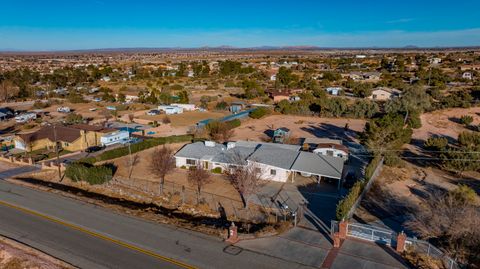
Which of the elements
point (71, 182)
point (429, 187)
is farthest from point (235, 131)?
point (429, 187)

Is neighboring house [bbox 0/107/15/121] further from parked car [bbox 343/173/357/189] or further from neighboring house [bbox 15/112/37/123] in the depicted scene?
parked car [bbox 343/173/357/189]

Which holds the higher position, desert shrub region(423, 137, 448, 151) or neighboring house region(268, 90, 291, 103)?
neighboring house region(268, 90, 291, 103)

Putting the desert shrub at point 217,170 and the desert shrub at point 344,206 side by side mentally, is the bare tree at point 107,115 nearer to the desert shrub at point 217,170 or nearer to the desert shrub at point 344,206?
the desert shrub at point 217,170

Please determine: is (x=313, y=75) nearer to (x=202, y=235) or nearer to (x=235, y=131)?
(x=235, y=131)

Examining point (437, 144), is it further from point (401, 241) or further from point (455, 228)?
point (401, 241)

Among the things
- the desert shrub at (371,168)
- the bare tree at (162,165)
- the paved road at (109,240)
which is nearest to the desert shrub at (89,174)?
the paved road at (109,240)

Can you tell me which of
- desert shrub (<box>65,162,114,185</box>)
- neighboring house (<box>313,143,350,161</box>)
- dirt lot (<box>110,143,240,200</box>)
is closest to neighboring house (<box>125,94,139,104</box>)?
dirt lot (<box>110,143,240,200</box>)
